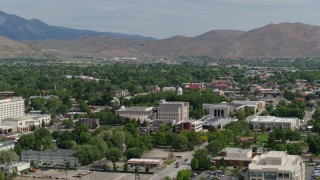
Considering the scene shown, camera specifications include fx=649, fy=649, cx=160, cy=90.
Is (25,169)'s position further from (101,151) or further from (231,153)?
(231,153)

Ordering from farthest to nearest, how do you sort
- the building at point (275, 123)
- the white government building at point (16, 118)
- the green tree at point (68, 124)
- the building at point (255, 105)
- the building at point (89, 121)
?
1. the building at point (255, 105)
2. the building at point (89, 121)
3. the green tree at point (68, 124)
4. the white government building at point (16, 118)
5. the building at point (275, 123)

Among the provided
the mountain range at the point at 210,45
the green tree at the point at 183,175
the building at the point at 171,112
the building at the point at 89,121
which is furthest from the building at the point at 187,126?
the mountain range at the point at 210,45

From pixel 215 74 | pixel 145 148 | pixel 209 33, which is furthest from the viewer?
pixel 209 33

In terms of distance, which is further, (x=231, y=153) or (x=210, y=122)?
(x=210, y=122)

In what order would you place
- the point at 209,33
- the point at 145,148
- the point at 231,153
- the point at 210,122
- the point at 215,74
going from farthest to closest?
1. the point at 209,33
2. the point at 215,74
3. the point at 210,122
4. the point at 145,148
5. the point at 231,153

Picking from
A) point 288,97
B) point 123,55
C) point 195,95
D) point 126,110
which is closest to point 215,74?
point 288,97

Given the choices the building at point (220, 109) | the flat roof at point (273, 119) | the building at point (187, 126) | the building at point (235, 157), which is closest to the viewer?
the building at point (235, 157)

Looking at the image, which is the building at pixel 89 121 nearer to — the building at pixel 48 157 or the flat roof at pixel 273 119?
the flat roof at pixel 273 119
